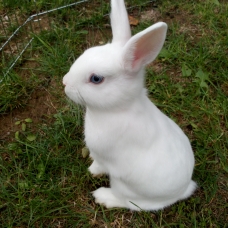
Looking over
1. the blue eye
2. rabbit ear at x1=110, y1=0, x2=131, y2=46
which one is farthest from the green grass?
rabbit ear at x1=110, y1=0, x2=131, y2=46

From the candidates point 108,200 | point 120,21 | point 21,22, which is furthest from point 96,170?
point 21,22

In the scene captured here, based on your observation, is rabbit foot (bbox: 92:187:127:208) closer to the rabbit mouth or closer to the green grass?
the green grass

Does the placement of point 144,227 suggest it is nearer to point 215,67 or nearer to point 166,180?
point 166,180

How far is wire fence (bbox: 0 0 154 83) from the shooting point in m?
4.25

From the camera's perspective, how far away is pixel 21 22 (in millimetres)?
4523

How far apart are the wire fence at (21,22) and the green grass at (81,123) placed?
3.8 inches

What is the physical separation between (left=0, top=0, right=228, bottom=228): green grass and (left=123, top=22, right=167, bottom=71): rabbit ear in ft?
4.65

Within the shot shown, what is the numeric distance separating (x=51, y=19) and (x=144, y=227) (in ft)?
8.93

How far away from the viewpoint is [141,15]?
187 inches

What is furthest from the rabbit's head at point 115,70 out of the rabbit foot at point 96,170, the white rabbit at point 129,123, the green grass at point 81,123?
the green grass at point 81,123

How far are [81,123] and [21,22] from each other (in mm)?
1664

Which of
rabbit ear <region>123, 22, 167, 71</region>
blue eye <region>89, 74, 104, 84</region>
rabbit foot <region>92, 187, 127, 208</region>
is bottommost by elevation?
rabbit foot <region>92, 187, 127, 208</region>

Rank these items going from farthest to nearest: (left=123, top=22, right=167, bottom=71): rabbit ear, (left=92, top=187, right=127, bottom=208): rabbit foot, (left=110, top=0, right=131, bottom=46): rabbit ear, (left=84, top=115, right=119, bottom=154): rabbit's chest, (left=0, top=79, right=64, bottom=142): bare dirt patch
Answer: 1. (left=0, top=79, right=64, bottom=142): bare dirt patch
2. (left=92, top=187, right=127, bottom=208): rabbit foot
3. (left=84, top=115, right=119, bottom=154): rabbit's chest
4. (left=110, top=0, right=131, bottom=46): rabbit ear
5. (left=123, top=22, right=167, bottom=71): rabbit ear

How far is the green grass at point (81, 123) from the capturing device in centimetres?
325
